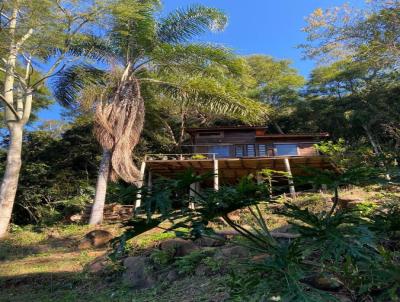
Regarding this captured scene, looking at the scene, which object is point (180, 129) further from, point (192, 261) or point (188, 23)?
point (192, 261)

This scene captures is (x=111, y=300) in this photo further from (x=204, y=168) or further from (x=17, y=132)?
(x=204, y=168)

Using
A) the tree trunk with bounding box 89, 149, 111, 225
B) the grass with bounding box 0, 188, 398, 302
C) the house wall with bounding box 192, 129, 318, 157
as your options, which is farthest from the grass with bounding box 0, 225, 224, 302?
the house wall with bounding box 192, 129, 318, 157

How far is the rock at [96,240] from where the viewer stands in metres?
9.58

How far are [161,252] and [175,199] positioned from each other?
13.9 feet

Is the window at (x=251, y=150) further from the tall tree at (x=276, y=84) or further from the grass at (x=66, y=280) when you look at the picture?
the grass at (x=66, y=280)

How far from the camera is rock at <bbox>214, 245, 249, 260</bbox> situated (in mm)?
5543

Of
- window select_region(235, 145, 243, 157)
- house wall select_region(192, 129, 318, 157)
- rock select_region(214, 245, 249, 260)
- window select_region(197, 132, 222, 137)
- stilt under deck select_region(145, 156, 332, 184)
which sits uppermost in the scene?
window select_region(197, 132, 222, 137)

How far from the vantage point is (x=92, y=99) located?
13656 mm

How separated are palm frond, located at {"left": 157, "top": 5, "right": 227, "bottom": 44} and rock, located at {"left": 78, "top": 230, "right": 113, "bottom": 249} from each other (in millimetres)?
7728

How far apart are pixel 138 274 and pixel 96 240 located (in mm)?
4061

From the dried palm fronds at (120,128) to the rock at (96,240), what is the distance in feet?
9.75

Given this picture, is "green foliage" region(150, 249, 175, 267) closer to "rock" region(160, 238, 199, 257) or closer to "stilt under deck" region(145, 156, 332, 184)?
"rock" region(160, 238, 199, 257)

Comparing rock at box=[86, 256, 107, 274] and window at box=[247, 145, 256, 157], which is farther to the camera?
window at box=[247, 145, 256, 157]

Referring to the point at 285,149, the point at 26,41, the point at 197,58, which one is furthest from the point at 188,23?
the point at 285,149
